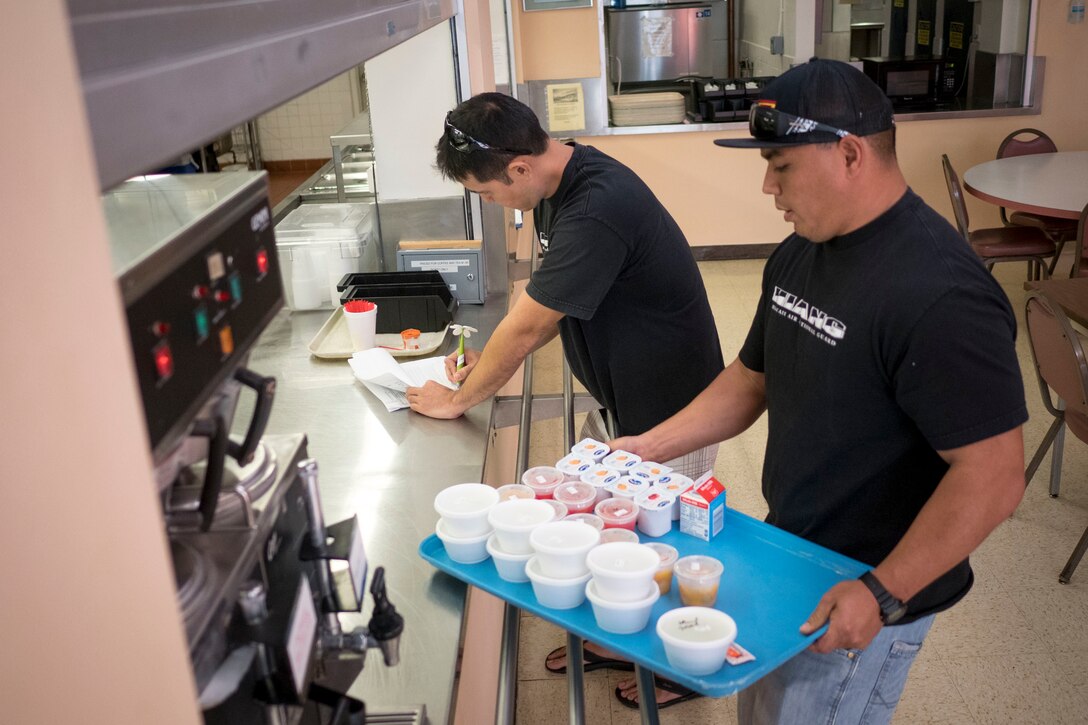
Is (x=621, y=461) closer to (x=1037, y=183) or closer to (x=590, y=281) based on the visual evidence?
(x=590, y=281)

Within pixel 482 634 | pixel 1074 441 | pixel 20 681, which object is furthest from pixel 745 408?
pixel 1074 441

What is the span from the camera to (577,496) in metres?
1.66

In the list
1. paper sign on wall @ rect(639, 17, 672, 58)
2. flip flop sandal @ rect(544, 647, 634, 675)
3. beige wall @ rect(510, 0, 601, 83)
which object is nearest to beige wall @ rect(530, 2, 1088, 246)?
beige wall @ rect(510, 0, 601, 83)

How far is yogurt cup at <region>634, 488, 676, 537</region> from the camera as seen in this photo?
164cm

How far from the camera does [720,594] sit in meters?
1.54

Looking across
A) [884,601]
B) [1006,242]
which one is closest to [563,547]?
[884,601]

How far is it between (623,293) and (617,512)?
2.77 ft

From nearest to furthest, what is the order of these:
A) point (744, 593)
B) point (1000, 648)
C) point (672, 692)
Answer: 1. point (744, 593)
2. point (672, 692)
3. point (1000, 648)

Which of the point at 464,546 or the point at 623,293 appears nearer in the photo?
the point at 464,546

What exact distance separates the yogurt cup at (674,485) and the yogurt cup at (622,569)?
24 centimetres

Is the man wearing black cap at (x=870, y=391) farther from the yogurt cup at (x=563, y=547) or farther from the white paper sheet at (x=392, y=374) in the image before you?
the white paper sheet at (x=392, y=374)

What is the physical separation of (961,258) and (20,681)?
1.31 m

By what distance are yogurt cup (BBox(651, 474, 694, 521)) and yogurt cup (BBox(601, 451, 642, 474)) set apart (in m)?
0.07

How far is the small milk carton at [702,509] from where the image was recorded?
5.40ft
